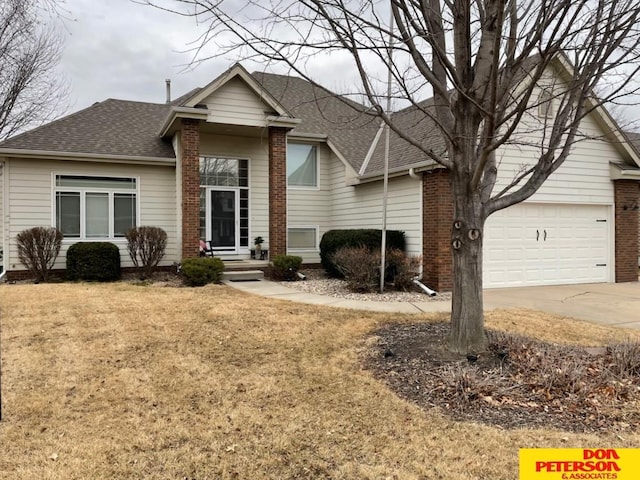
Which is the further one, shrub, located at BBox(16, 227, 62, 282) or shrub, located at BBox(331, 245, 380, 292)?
shrub, located at BBox(16, 227, 62, 282)

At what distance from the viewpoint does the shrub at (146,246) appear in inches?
488

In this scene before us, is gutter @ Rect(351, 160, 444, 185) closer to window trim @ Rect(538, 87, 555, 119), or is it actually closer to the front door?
window trim @ Rect(538, 87, 555, 119)

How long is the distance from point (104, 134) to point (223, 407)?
11762mm

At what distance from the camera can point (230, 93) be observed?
12625mm

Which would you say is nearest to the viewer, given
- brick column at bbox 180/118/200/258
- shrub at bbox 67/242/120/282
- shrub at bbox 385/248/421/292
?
shrub at bbox 385/248/421/292

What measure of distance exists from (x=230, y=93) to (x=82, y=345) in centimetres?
847

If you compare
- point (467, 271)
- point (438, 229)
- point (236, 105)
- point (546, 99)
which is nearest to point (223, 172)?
point (236, 105)

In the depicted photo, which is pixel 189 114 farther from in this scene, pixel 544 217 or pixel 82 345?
pixel 544 217

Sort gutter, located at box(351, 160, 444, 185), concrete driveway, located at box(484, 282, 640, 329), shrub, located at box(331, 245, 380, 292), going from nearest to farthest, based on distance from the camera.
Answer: concrete driveway, located at box(484, 282, 640, 329), shrub, located at box(331, 245, 380, 292), gutter, located at box(351, 160, 444, 185)

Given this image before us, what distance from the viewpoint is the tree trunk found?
5.34 m

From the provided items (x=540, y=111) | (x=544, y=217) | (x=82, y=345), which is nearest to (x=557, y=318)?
(x=544, y=217)

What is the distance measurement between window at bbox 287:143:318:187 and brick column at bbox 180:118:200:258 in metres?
3.83

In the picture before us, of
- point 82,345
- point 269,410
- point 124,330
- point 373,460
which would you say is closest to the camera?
point 373,460

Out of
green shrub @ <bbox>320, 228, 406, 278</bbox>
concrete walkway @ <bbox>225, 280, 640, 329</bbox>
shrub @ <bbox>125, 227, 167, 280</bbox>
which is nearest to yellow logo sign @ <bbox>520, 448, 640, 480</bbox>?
concrete walkway @ <bbox>225, 280, 640, 329</bbox>
